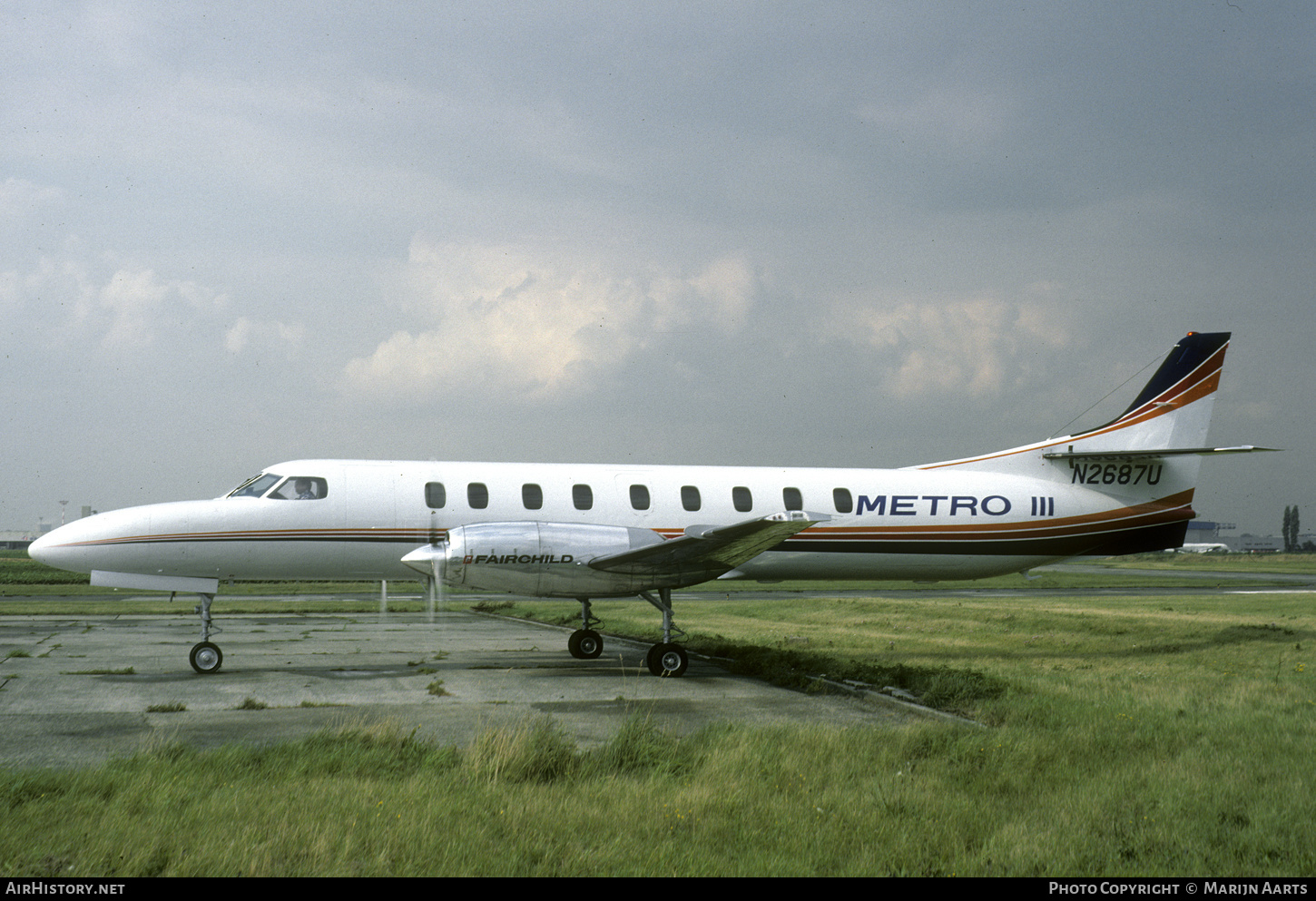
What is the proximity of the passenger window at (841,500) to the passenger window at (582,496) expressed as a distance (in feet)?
15.5

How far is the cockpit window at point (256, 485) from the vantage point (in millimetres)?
15633

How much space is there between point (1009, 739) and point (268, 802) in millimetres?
6890

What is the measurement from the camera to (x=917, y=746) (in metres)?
9.09

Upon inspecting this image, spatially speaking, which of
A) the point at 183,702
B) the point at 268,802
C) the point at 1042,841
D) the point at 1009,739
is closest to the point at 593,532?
the point at 183,702

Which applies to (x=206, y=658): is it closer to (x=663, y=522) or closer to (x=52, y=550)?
(x=52, y=550)

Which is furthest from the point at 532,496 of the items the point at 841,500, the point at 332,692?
the point at 841,500

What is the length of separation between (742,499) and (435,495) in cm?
559

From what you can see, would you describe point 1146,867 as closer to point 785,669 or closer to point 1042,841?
point 1042,841

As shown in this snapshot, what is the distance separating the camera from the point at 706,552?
14734 millimetres

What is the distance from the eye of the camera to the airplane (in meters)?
14.6

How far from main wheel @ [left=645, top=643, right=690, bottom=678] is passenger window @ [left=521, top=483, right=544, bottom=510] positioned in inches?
129

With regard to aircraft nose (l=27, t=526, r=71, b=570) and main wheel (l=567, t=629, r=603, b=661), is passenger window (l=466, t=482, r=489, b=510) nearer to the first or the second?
main wheel (l=567, t=629, r=603, b=661)

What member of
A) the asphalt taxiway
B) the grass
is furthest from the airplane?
the grass

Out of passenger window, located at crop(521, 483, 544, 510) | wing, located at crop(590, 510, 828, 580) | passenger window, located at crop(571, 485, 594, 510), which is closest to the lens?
wing, located at crop(590, 510, 828, 580)
